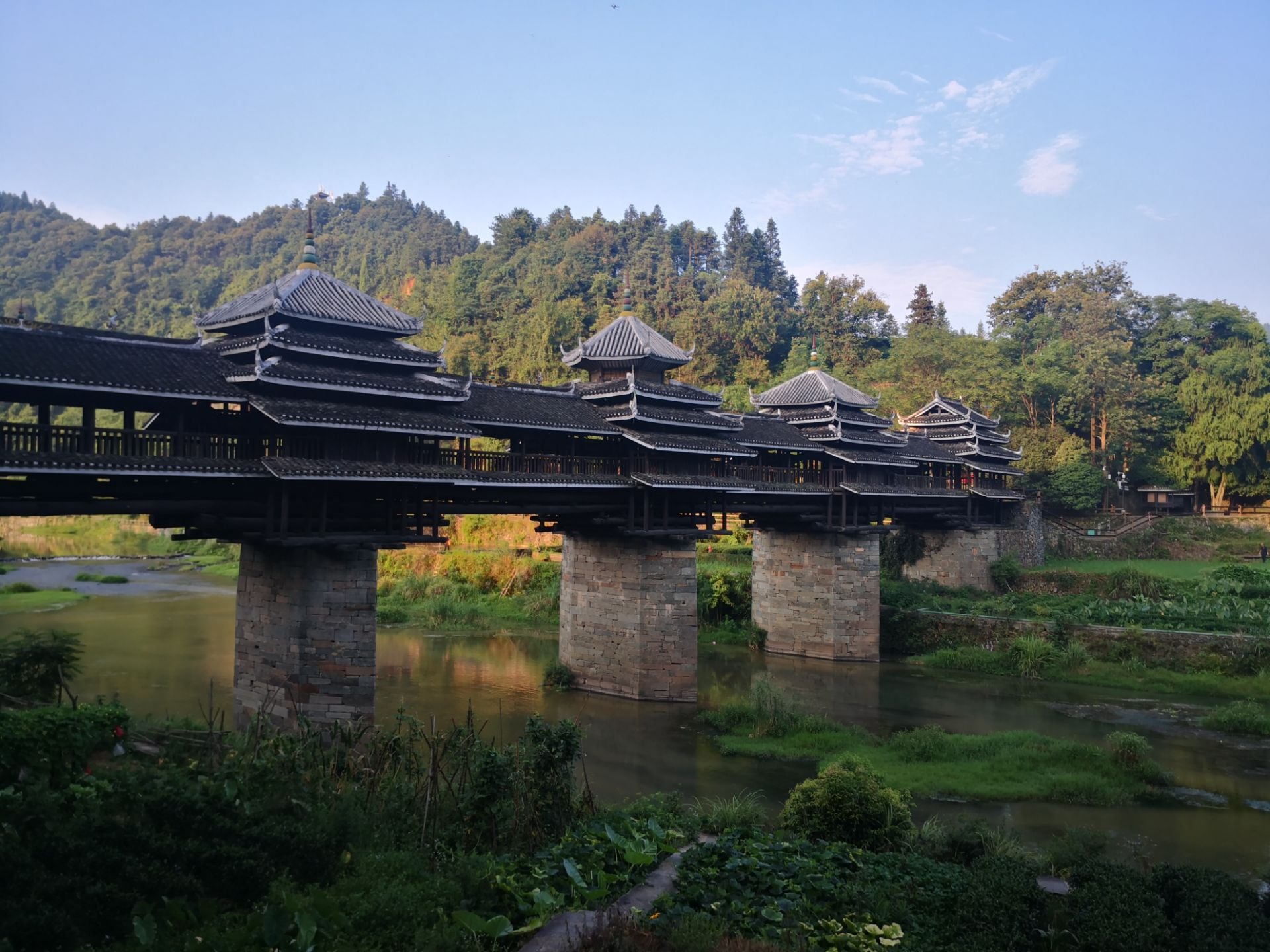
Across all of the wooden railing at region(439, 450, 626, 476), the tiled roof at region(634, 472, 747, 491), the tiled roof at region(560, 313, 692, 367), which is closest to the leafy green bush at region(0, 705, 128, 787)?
the wooden railing at region(439, 450, 626, 476)

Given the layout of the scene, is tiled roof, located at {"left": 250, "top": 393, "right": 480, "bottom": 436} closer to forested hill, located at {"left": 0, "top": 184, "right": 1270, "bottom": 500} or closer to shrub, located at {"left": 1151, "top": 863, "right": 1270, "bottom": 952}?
forested hill, located at {"left": 0, "top": 184, "right": 1270, "bottom": 500}

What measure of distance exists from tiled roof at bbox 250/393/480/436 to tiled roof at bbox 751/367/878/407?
1631cm

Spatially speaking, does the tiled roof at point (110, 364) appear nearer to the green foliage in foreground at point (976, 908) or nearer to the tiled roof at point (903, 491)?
the green foliage in foreground at point (976, 908)

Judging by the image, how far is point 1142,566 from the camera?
4181cm

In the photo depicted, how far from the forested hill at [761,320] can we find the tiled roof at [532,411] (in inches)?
85.6

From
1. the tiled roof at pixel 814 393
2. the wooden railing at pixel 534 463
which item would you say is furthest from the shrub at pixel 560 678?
the tiled roof at pixel 814 393

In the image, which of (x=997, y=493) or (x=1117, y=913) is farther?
(x=997, y=493)

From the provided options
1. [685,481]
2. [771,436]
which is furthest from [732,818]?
[771,436]

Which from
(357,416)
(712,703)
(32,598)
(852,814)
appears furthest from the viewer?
(32,598)

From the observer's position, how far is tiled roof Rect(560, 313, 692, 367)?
25.4 metres

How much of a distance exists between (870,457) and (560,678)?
46.4 feet

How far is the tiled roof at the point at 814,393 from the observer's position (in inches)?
1280

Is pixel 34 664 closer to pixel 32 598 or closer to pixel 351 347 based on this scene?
pixel 351 347

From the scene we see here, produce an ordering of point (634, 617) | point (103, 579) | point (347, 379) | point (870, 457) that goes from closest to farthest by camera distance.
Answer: point (347, 379) < point (634, 617) < point (870, 457) < point (103, 579)
